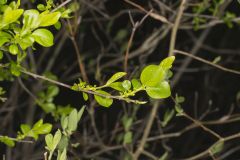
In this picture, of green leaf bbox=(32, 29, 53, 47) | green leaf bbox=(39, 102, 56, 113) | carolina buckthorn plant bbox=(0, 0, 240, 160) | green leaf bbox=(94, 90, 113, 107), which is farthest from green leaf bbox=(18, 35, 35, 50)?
green leaf bbox=(39, 102, 56, 113)

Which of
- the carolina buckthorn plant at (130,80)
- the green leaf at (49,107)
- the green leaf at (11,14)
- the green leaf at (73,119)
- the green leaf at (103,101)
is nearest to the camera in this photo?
the green leaf at (11,14)

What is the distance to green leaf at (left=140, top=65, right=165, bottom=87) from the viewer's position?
2.22 feet

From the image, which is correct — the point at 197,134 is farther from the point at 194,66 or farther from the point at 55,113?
the point at 55,113

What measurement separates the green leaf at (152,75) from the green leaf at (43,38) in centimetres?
17

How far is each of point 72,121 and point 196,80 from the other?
6.93 ft

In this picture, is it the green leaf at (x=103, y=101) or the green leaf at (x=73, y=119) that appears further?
the green leaf at (x=73, y=119)

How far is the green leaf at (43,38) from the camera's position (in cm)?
71

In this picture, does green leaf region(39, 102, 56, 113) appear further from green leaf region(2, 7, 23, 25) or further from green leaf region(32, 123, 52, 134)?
green leaf region(2, 7, 23, 25)

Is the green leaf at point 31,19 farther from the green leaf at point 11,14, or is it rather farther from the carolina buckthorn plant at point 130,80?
the carolina buckthorn plant at point 130,80

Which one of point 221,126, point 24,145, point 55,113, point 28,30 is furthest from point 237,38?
point 28,30

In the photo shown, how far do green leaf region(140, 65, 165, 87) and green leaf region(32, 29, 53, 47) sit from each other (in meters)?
0.17

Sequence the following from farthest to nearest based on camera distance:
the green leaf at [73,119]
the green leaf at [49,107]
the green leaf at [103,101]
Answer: the green leaf at [49,107], the green leaf at [73,119], the green leaf at [103,101]

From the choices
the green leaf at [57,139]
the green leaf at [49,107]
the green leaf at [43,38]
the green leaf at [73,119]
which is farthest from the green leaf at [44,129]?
the green leaf at [49,107]

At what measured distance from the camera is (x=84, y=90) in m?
0.75
